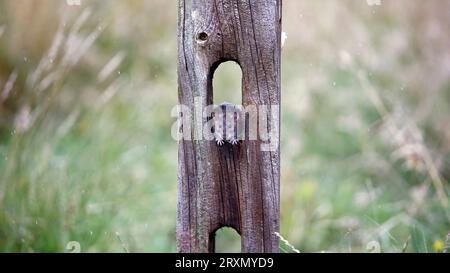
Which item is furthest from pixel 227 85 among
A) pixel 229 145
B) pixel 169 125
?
pixel 229 145

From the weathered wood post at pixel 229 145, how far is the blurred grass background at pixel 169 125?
1.33 metres

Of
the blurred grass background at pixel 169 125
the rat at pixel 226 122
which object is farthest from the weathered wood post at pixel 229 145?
the blurred grass background at pixel 169 125

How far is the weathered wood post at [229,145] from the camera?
253 centimetres

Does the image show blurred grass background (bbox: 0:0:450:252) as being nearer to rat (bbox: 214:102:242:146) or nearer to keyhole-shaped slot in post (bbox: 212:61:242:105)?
keyhole-shaped slot in post (bbox: 212:61:242:105)

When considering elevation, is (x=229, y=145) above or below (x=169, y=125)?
below

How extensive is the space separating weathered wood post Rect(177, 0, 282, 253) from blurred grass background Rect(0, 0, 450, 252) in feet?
4.36

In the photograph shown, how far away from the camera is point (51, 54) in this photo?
3922 millimetres

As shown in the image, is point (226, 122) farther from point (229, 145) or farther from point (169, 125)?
point (169, 125)

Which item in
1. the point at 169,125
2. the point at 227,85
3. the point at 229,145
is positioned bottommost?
the point at 229,145

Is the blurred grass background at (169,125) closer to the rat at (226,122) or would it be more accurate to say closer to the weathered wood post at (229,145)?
the weathered wood post at (229,145)

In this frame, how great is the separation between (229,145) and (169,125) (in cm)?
423

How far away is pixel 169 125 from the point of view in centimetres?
680

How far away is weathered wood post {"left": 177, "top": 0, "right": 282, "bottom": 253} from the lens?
253 centimetres
